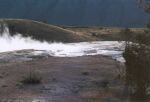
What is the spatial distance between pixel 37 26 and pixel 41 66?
4273 cm

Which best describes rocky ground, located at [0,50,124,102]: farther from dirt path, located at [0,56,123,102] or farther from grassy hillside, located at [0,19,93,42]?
grassy hillside, located at [0,19,93,42]

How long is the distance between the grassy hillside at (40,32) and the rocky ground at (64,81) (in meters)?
34.8

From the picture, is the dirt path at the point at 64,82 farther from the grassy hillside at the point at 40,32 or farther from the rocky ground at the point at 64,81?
the grassy hillside at the point at 40,32

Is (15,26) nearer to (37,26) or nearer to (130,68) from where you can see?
(37,26)

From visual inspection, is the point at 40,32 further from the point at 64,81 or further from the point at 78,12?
the point at 78,12

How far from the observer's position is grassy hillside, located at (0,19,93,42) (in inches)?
2601

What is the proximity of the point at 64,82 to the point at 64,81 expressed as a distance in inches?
10.5

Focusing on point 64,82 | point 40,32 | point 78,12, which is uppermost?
point 78,12

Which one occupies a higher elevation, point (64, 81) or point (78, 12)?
point (78, 12)

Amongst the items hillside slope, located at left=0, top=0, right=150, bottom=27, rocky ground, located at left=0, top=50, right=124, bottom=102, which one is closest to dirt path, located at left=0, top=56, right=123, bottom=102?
rocky ground, located at left=0, top=50, right=124, bottom=102

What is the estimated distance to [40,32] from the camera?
67688 mm

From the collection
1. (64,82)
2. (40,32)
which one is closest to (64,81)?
(64,82)

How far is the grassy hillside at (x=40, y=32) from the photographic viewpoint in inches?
A: 2601

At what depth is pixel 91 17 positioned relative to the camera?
177000mm
